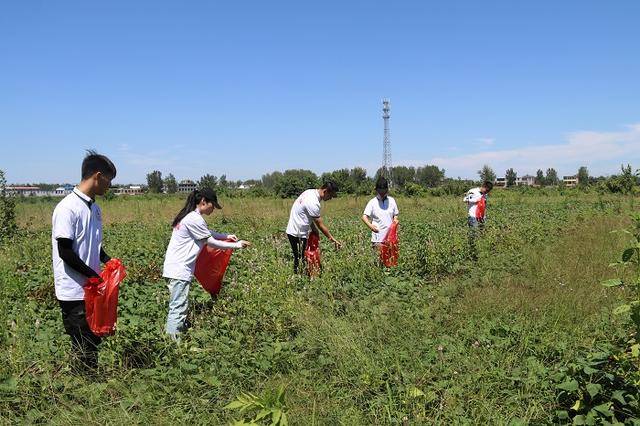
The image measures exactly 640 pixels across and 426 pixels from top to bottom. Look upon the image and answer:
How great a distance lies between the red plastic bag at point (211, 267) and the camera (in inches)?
187

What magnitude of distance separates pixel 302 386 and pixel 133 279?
471 cm

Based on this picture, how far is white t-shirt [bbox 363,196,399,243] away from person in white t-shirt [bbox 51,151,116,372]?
430 cm

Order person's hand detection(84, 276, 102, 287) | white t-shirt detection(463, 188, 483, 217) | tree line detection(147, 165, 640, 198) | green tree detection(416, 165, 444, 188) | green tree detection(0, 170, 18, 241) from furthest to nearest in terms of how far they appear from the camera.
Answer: green tree detection(416, 165, 444, 188) < tree line detection(147, 165, 640, 198) < green tree detection(0, 170, 18, 241) < white t-shirt detection(463, 188, 483, 217) < person's hand detection(84, 276, 102, 287)

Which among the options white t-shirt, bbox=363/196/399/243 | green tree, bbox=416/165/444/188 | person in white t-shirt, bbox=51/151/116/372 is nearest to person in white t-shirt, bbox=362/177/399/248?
white t-shirt, bbox=363/196/399/243

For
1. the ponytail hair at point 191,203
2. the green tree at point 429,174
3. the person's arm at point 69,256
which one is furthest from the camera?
the green tree at point 429,174

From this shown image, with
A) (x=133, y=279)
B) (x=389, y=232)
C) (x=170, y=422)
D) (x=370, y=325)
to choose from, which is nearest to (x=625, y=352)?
(x=370, y=325)

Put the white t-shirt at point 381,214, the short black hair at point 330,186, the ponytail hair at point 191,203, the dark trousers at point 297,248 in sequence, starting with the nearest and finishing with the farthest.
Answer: the ponytail hair at point 191,203, the short black hair at point 330,186, the dark trousers at point 297,248, the white t-shirt at point 381,214

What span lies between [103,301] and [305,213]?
3317 mm

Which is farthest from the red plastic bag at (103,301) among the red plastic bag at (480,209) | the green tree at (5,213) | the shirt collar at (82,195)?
the green tree at (5,213)

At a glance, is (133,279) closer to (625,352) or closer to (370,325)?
(370,325)

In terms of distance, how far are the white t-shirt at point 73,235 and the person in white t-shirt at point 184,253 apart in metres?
0.89

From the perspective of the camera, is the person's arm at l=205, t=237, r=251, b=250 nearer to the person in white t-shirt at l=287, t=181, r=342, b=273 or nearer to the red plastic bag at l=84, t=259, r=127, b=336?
the red plastic bag at l=84, t=259, r=127, b=336

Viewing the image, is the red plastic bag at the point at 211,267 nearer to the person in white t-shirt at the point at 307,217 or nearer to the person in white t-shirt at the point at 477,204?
the person in white t-shirt at the point at 307,217

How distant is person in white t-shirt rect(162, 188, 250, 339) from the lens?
4.19m
